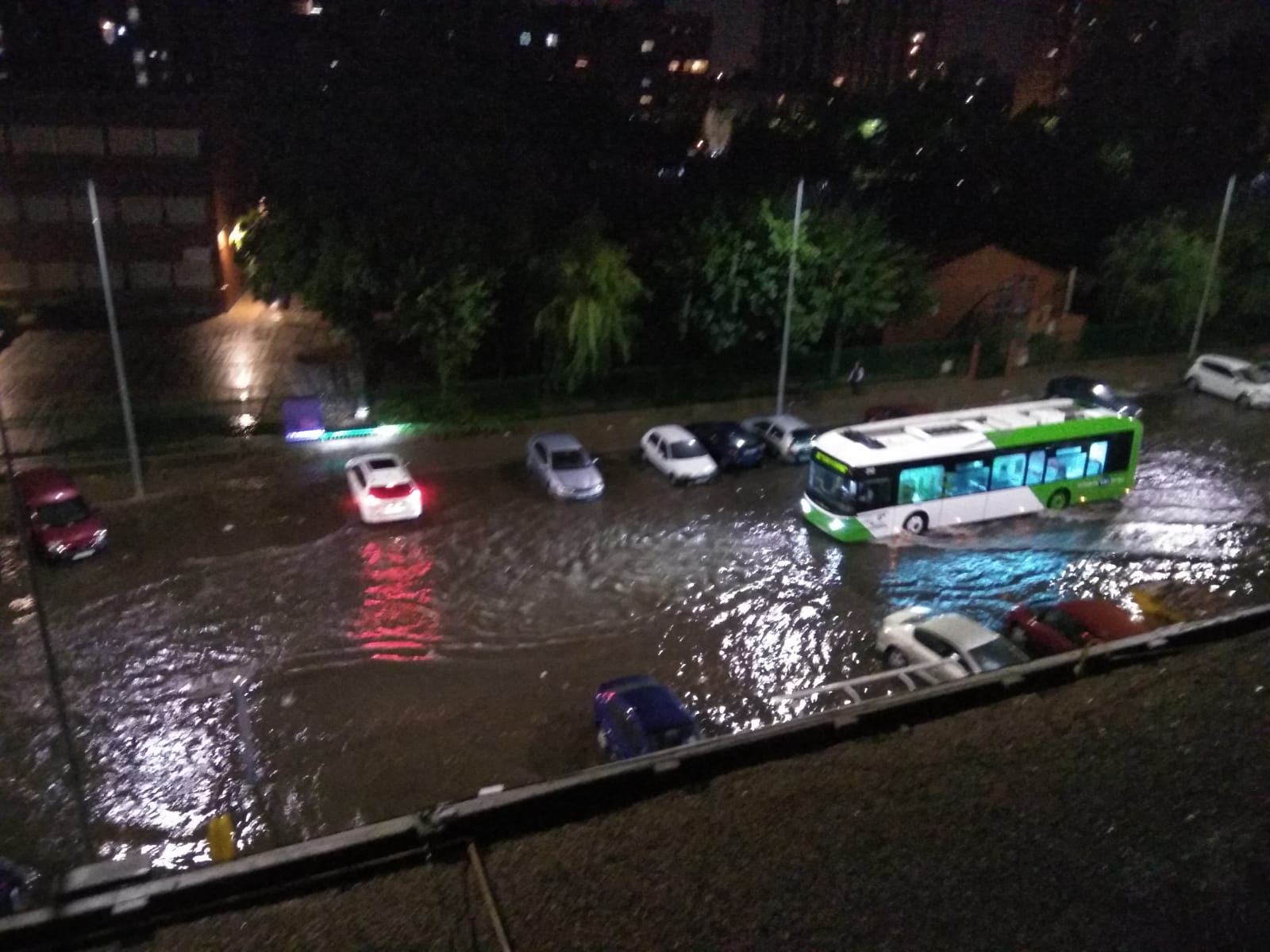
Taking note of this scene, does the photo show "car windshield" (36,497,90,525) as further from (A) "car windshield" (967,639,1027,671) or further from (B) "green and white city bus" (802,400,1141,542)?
(A) "car windshield" (967,639,1027,671)

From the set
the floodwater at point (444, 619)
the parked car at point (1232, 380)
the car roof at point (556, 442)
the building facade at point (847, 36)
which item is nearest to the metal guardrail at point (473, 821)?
the floodwater at point (444, 619)

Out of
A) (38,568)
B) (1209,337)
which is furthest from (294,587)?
(1209,337)

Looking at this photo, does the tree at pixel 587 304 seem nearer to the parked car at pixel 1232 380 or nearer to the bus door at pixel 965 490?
the bus door at pixel 965 490

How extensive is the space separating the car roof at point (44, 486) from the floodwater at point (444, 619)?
1.25m

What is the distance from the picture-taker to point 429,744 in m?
12.1

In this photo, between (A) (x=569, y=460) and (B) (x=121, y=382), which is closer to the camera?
(B) (x=121, y=382)

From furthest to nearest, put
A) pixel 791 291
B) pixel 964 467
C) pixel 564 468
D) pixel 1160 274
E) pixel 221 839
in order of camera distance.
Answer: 1. pixel 1160 274
2. pixel 791 291
3. pixel 564 468
4. pixel 964 467
5. pixel 221 839

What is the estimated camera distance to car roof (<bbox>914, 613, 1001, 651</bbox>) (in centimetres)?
1267

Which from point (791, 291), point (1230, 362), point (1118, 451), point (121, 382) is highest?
point (791, 291)

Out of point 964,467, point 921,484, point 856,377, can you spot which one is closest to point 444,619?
point 921,484

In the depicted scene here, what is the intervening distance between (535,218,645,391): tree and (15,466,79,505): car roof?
11157mm

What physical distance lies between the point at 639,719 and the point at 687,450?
10732 millimetres

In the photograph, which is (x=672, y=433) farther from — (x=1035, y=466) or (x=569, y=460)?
(x=1035, y=466)

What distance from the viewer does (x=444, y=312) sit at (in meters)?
23.2
